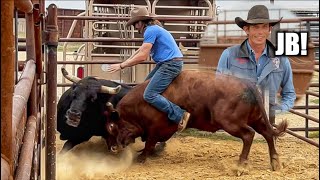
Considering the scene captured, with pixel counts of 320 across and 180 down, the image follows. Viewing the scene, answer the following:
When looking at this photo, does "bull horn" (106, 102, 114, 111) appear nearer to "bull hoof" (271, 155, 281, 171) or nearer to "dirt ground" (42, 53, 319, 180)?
"dirt ground" (42, 53, 319, 180)

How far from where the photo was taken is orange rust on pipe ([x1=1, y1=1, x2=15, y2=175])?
121 centimetres

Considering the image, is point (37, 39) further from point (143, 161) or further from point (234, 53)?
point (143, 161)

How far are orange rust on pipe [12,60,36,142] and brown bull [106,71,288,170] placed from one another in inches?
125

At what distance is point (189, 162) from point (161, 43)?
127 cm

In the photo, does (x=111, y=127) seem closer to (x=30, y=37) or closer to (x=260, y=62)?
(x=260, y=62)

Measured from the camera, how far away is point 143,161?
6266 millimetres

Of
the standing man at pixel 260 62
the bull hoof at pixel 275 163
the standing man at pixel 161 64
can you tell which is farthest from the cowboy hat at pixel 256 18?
the bull hoof at pixel 275 163

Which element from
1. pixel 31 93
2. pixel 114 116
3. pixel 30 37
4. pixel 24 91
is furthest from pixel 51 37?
pixel 114 116

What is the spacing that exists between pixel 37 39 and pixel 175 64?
108 inches

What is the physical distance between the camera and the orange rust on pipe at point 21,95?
1.56 metres

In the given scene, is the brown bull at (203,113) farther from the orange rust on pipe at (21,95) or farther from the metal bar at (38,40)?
the orange rust on pipe at (21,95)

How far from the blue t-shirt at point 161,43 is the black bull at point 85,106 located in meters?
0.64

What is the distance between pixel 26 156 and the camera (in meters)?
2.04

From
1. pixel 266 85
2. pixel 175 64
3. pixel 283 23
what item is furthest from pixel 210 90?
pixel 283 23
